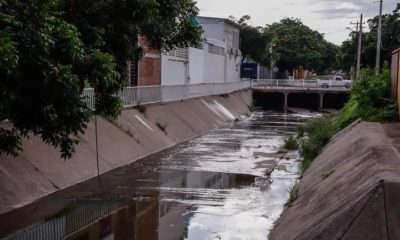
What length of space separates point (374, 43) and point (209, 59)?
51.7 feet

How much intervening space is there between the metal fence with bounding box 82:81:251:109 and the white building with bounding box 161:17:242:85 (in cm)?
174

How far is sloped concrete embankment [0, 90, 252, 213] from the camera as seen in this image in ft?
45.1

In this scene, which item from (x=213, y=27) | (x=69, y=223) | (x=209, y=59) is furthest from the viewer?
(x=213, y=27)

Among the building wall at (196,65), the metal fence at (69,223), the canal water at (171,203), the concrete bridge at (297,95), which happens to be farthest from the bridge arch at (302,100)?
the metal fence at (69,223)

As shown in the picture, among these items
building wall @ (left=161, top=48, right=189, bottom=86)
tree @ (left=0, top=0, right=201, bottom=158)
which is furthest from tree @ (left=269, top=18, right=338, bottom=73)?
tree @ (left=0, top=0, right=201, bottom=158)

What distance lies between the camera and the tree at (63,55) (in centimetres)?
806

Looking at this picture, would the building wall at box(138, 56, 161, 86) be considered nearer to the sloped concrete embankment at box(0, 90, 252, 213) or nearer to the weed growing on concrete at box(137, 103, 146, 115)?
the sloped concrete embankment at box(0, 90, 252, 213)

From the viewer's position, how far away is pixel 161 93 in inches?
1177

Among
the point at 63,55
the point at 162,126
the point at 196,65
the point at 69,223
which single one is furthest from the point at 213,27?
the point at 63,55

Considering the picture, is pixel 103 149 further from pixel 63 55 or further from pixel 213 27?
pixel 213 27

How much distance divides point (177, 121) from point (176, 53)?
32.9ft

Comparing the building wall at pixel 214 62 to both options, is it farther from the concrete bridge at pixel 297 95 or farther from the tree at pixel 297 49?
the tree at pixel 297 49

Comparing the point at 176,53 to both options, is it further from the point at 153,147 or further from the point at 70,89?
the point at 70,89

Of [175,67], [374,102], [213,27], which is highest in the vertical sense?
[213,27]
